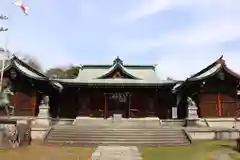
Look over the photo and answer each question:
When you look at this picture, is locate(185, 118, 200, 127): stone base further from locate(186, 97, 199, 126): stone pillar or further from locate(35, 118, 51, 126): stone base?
locate(35, 118, 51, 126): stone base

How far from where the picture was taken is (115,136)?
782 inches

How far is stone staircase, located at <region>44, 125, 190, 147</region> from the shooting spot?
733 inches

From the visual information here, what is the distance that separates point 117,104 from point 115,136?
9.79 metres

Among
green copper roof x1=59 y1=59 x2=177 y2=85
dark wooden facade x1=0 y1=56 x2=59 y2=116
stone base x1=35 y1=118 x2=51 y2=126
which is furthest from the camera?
green copper roof x1=59 y1=59 x2=177 y2=85

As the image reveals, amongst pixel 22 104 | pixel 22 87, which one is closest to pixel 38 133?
pixel 22 104

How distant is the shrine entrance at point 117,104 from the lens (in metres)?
29.1

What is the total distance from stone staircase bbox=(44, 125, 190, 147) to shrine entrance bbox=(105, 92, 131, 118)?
752cm

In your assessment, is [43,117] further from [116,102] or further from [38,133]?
[116,102]

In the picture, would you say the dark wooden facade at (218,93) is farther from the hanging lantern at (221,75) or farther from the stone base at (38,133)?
the stone base at (38,133)

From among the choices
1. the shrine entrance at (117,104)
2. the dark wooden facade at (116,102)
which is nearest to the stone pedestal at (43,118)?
the dark wooden facade at (116,102)

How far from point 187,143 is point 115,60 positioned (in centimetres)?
1647

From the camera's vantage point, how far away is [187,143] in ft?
61.2

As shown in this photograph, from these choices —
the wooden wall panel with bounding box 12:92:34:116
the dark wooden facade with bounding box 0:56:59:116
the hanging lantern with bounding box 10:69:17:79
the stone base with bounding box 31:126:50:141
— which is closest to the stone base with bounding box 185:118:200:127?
the stone base with bounding box 31:126:50:141

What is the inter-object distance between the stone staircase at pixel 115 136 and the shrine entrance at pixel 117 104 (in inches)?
296
